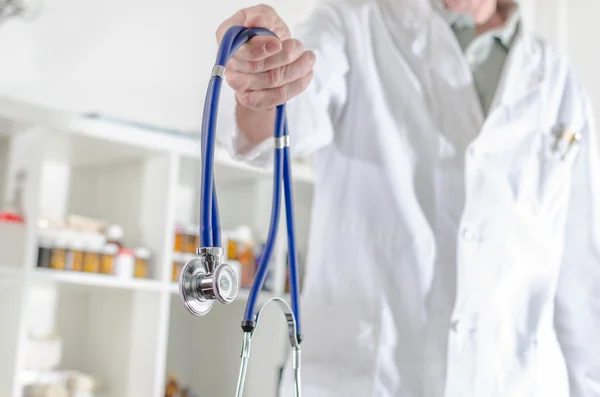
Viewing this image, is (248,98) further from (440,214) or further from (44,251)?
(44,251)

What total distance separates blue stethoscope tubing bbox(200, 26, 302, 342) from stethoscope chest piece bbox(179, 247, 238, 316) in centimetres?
1

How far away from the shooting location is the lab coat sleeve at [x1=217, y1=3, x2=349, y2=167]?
2.78 ft

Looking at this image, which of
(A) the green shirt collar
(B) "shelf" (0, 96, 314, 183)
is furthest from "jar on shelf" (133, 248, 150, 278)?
(A) the green shirt collar

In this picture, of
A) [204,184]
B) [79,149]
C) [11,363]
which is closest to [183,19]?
[79,149]

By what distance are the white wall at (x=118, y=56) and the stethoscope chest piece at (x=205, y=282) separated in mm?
1279

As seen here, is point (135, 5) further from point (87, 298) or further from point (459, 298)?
point (459, 298)

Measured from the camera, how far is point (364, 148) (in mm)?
1064

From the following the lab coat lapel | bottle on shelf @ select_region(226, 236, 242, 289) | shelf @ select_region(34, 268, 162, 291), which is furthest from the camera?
bottle on shelf @ select_region(226, 236, 242, 289)

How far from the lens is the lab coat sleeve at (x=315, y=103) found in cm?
85

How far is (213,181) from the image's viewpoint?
57cm

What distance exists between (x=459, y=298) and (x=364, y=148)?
234 mm

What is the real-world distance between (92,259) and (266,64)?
1.13m

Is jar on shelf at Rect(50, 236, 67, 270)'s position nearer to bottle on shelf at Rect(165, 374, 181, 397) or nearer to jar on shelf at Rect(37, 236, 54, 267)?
jar on shelf at Rect(37, 236, 54, 267)

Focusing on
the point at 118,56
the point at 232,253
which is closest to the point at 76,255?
the point at 232,253
